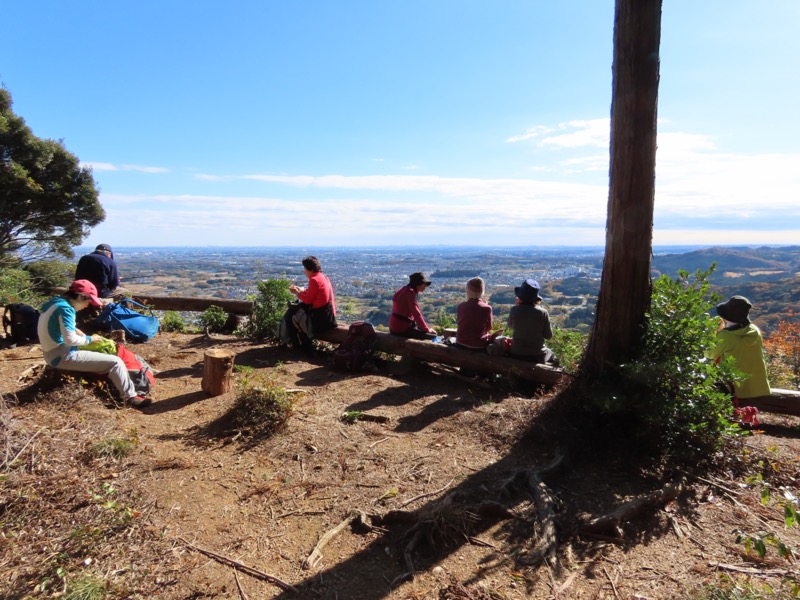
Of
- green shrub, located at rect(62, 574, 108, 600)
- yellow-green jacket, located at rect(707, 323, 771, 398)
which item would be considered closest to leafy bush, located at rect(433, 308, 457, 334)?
yellow-green jacket, located at rect(707, 323, 771, 398)

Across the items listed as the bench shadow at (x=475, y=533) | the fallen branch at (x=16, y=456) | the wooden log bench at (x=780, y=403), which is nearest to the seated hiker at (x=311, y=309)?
the fallen branch at (x=16, y=456)

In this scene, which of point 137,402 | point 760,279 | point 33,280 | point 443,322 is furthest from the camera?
point 760,279

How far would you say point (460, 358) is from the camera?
20.3 feet

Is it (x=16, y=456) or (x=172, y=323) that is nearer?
(x=16, y=456)

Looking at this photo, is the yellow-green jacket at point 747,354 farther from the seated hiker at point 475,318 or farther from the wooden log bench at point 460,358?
the seated hiker at point 475,318

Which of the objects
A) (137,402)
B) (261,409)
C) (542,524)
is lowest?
(542,524)

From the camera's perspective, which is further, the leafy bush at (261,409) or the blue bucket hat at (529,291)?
the blue bucket hat at (529,291)

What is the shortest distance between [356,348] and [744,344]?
4.63 meters

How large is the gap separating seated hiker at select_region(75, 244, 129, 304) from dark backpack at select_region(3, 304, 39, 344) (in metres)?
1.04

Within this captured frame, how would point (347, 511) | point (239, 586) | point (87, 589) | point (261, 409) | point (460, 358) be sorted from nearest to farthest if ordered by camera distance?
1. point (87, 589)
2. point (239, 586)
3. point (347, 511)
4. point (261, 409)
5. point (460, 358)

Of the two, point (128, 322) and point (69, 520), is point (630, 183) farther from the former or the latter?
point (128, 322)

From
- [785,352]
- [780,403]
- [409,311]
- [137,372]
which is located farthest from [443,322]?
[785,352]

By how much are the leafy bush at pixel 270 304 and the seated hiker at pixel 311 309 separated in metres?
0.72

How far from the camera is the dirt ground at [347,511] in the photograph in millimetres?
2639
